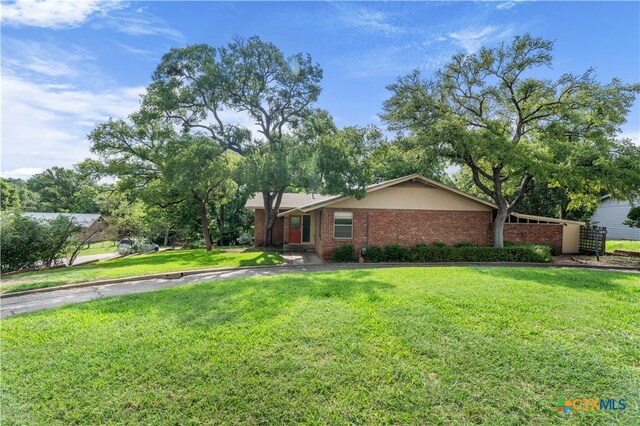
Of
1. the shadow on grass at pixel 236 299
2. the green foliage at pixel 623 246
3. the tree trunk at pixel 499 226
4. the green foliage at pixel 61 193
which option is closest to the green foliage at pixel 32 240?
the shadow on grass at pixel 236 299

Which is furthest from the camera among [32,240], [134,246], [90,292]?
[134,246]

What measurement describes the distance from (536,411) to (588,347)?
1.67 metres

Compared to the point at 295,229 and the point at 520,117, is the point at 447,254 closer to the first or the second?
the point at 520,117

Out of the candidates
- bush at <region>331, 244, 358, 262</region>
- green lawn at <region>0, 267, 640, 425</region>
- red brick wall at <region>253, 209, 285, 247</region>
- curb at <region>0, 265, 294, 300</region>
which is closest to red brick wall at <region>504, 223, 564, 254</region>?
bush at <region>331, 244, 358, 262</region>

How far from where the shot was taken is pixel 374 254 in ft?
47.5

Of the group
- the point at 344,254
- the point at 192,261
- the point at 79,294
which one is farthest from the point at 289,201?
the point at 79,294

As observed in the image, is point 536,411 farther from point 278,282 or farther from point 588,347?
point 278,282

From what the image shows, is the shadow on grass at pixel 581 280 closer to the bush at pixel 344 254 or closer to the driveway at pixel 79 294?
the bush at pixel 344 254

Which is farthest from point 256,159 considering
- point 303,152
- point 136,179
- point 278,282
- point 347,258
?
point 136,179

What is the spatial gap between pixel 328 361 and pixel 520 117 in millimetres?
17649

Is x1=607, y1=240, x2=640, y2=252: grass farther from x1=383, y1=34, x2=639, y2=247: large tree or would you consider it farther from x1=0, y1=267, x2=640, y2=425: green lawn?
x1=0, y1=267, x2=640, y2=425: green lawn

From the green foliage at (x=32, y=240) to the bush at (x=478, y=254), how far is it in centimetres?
1670

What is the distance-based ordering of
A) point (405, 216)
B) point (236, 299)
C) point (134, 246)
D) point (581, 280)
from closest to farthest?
1. point (236, 299)
2. point (581, 280)
3. point (405, 216)
4. point (134, 246)

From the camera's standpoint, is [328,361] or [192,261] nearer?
[328,361]
